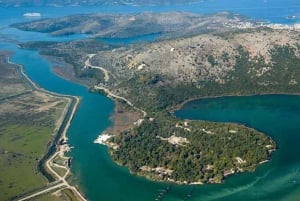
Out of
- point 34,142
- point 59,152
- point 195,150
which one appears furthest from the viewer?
point 34,142

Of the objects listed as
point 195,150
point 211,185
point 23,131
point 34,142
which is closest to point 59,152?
point 34,142

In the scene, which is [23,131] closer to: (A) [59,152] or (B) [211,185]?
(A) [59,152]

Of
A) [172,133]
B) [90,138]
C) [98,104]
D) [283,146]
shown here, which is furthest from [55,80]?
[283,146]

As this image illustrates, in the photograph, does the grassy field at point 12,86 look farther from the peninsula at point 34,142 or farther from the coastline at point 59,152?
the coastline at point 59,152

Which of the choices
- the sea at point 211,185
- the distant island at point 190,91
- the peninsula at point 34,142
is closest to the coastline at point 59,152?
the peninsula at point 34,142

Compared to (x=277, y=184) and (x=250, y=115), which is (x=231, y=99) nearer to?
(x=250, y=115)

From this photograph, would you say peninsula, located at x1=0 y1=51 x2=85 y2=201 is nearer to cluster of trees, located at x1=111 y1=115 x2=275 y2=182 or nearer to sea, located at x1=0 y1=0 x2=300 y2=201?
sea, located at x1=0 y1=0 x2=300 y2=201

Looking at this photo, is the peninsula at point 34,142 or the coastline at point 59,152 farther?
the peninsula at point 34,142
